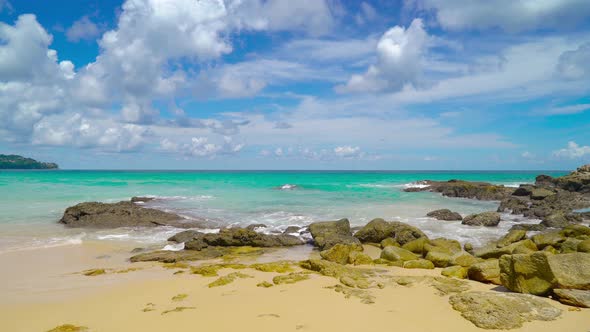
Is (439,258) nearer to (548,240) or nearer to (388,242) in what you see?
(388,242)

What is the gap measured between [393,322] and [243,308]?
2.83 meters

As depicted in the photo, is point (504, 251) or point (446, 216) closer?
point (504, 251)

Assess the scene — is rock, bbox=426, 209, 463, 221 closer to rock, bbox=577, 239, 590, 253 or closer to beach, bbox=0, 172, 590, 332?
beach, bbox=0, 172, 590, 332

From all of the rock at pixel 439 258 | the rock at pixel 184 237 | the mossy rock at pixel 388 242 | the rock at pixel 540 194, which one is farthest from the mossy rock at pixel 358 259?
the rock at pixel 540 194

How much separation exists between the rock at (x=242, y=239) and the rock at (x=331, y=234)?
1.26m

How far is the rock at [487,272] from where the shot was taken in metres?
8.73

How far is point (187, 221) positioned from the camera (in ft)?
69.1

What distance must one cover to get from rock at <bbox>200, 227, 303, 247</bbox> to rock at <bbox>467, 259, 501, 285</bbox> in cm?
768

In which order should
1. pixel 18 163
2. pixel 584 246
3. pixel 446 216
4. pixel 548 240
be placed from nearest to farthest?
1. pixel 584 246
2. pixel 548 240
3. pixel 446 216
4. pixel 18 163

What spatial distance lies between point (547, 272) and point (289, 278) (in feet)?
18.2

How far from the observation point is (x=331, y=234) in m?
14.9

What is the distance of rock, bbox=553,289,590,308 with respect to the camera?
6.82 metres

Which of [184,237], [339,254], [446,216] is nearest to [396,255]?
[339,254]

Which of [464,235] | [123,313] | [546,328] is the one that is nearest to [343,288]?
[546,328]
